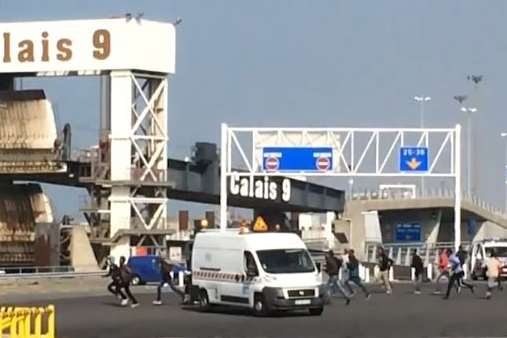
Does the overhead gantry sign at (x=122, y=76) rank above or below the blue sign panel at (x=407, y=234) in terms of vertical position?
above

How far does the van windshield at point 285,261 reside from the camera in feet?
109

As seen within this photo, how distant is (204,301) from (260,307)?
3.38m

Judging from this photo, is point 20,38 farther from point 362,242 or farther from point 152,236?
point 362,242

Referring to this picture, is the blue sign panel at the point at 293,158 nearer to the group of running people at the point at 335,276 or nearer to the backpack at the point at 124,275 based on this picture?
the group of running people at the point at 335,276

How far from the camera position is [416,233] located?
9731cm

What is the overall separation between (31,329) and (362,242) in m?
64.7

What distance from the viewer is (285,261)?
110ft

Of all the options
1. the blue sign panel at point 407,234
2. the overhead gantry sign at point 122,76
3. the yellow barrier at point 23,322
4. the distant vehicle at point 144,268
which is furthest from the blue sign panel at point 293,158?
the blue sign panel at point 407,234

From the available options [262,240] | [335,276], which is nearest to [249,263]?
[262,240]

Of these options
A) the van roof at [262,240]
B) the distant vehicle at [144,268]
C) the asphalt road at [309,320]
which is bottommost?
the asphalt road at [309,320]

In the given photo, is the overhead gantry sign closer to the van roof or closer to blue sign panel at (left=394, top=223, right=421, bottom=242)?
the van roof

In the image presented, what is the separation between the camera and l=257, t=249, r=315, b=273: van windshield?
1305 inches

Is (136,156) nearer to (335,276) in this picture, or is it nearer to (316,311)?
(335,276)

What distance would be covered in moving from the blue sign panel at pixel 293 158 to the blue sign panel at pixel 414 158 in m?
4.01
